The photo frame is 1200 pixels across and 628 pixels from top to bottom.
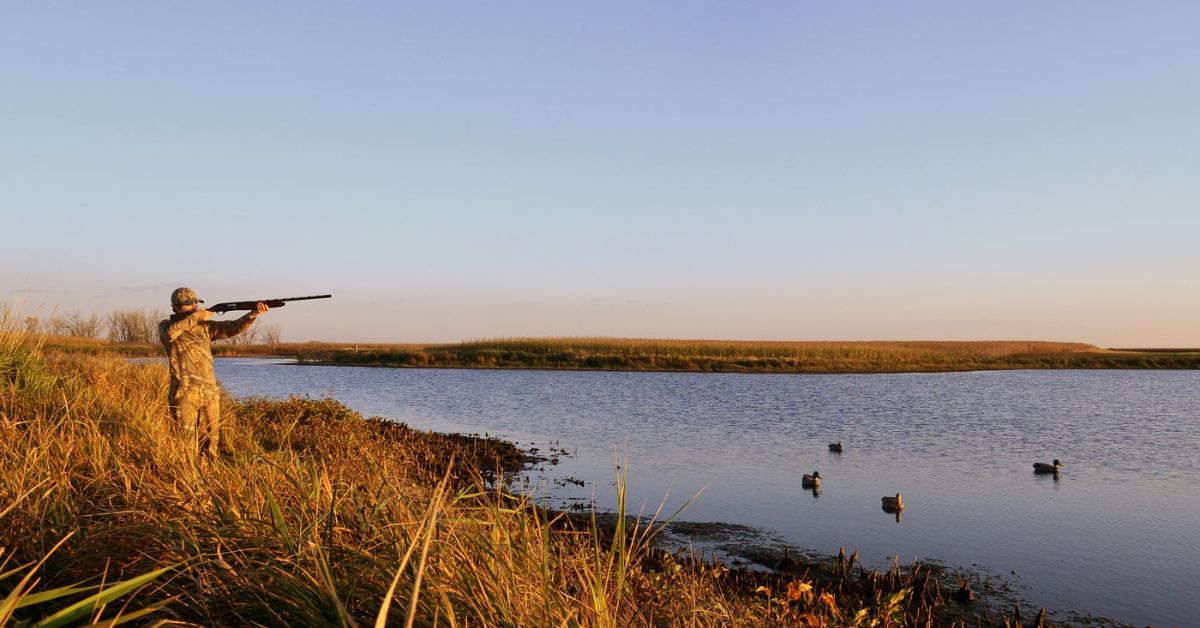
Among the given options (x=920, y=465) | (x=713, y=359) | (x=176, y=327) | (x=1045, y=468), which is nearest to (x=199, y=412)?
(x=176, y=327)

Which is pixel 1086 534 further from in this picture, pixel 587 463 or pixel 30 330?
pixel 30 330

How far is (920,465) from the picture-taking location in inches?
589

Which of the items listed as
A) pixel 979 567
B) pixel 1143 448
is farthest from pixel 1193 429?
pixel 979 567

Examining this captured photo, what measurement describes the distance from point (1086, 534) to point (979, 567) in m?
2.69

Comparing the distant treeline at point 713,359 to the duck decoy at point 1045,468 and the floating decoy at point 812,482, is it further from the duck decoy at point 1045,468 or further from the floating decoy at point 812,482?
the floating decoy at point 812,482

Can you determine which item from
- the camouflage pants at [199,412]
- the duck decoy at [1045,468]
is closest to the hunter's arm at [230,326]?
the camouflage pants at [199,412]

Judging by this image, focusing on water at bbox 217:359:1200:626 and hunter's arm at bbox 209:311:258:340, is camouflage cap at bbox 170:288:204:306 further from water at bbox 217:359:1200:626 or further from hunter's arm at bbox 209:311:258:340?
water at bbox 217:359:1200:626

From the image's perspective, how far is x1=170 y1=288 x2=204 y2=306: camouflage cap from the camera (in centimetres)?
827

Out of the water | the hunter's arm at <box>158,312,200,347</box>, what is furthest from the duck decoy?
the hunter's arm at <box>158,312,200,347</box>

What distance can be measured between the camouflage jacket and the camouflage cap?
16cm

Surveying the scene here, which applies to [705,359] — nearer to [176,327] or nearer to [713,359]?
[713,359]

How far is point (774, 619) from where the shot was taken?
18.8 feet

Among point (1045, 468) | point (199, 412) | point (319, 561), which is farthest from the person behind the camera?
point (1045, 468)

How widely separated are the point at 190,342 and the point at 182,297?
1.60 ft
